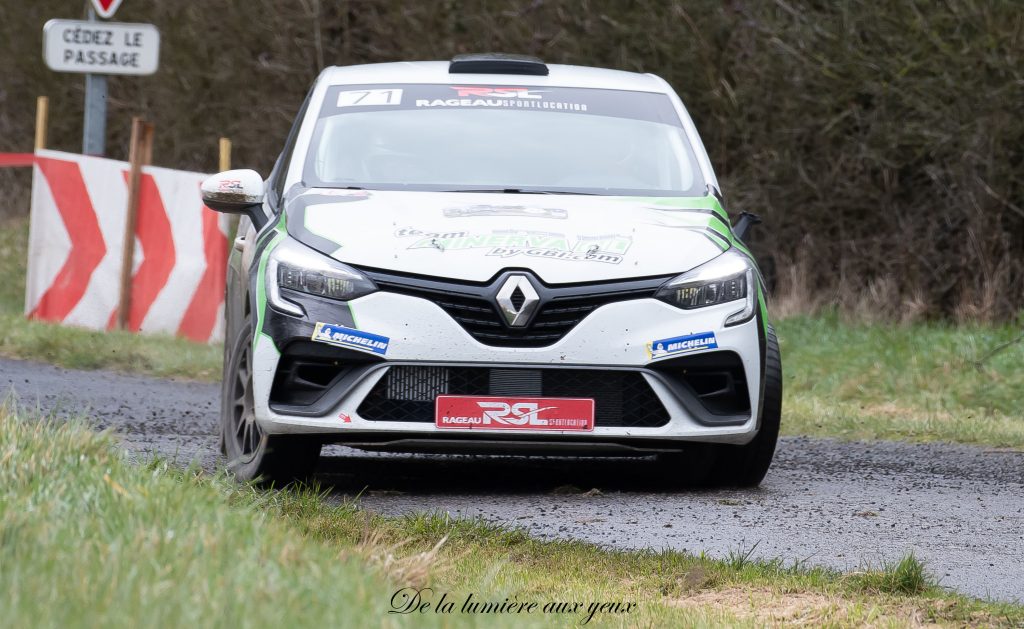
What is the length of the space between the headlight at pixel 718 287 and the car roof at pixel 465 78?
159 centimetres

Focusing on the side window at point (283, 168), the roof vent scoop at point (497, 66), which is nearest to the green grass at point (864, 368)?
the roof vent scoop at point (497, 66)

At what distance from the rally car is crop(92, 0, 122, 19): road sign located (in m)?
7.00

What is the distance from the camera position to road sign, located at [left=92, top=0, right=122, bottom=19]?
537 inches

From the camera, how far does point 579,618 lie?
424 centimetres

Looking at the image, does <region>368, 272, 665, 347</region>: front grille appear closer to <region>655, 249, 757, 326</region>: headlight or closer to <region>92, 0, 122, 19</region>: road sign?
<region>655, 249, 757, 326</region>: headlight

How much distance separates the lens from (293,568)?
369cm

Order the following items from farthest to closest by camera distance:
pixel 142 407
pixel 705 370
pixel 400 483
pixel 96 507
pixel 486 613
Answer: pixel 142 407 → pixel 400 483 → pixel 705 370 → pixel 96 507 → pixel 486 613

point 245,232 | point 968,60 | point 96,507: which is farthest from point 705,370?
point 968,60

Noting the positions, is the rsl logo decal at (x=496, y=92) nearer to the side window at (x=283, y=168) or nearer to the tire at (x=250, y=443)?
the side window at (x=283, y=168)

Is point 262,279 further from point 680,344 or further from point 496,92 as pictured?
point 496,92

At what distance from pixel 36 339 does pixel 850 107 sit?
694cm

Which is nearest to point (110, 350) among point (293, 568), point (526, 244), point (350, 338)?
point (350, 338)

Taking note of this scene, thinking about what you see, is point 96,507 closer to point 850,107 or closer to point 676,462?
point 676,462

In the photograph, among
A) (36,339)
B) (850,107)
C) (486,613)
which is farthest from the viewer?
(850,107)
